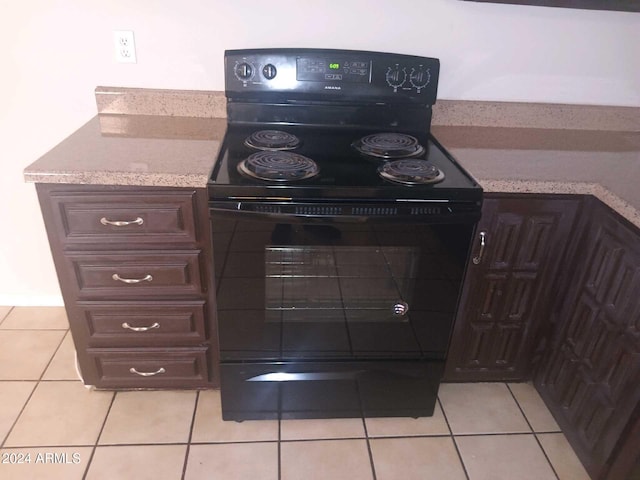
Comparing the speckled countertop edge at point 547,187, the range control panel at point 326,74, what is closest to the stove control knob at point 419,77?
the range control panel at point 326,74

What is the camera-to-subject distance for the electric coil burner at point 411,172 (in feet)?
4.30

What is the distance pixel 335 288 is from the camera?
1418mm

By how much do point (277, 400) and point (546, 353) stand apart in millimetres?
968

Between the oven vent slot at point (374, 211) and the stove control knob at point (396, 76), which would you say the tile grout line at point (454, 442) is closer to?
the oven vent slot at point (374, 211)

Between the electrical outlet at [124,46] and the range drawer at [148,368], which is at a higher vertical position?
the electrical outlet at [124,46]

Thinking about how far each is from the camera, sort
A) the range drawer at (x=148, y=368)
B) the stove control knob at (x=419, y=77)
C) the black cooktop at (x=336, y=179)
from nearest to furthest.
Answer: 1. the black cooktop at (x=336, y=179)
2. the range drawer at (x=148, y=368)
3. the stove control knob at (x=419, y=77)

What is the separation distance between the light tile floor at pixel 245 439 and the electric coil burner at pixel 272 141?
919 millimetres

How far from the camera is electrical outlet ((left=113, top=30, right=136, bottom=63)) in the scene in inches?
65.7

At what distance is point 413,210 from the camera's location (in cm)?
128

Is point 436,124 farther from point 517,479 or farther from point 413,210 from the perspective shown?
point 517,479

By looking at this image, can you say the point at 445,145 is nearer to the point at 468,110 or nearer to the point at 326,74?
the point at 468,110

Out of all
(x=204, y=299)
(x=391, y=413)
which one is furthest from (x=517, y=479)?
(x=204, y=299)

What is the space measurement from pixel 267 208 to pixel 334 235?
20 centimetres

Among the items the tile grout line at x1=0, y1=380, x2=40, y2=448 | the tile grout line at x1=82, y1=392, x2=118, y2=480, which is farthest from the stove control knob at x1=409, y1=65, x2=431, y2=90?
the tile grout line at x1=0, y1=380, x2=40, y2=448
